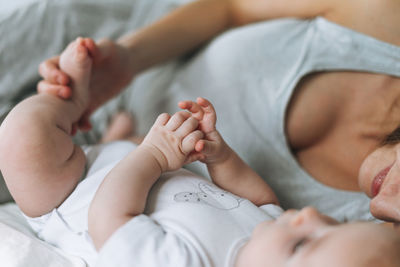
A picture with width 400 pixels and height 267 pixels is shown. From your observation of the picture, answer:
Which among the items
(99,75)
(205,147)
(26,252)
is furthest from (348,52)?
(26,252)

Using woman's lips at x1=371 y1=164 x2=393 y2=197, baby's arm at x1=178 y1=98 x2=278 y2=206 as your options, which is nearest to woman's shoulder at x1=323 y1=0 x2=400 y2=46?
woman's lips at x1=371 y1=164 x2=393 y2=197

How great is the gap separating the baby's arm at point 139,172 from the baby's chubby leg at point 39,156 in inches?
3.9

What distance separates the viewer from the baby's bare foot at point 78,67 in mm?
746

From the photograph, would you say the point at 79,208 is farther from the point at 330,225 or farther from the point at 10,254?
the point at 330,225

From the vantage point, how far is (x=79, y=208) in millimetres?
620

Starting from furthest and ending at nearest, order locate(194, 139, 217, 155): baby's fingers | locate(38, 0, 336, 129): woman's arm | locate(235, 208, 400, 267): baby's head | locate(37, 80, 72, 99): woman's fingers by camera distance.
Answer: locate(38, 0, 336, 129): woman's arm → locate(37, 80, 72, 99): woman's fingers → locate(194, 139, 217, 155): baby's fingers → locate(235, 208, 400, 267): baby's head

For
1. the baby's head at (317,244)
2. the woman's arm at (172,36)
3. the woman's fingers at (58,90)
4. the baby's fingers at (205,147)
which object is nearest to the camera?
the baby's head at (317,244)

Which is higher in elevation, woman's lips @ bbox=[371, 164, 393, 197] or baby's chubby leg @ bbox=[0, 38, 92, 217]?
baby's chubby leg @ bbox=[0, 38, 92, 217]

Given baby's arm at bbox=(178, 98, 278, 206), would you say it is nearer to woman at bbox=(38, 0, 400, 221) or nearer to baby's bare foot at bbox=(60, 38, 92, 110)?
woman at bbox=(38, 0, 400, 221)

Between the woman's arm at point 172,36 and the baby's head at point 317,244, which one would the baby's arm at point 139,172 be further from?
the woman's arm at point 172,36

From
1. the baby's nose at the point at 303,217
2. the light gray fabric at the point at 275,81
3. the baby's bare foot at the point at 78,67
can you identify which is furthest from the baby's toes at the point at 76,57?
the baby's nose at the point at 303,217

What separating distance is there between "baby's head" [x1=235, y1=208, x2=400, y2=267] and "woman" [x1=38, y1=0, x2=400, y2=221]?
22 centimetres

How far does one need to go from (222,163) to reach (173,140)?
0.32 feet

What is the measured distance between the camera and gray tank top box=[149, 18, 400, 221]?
2.60 ft
